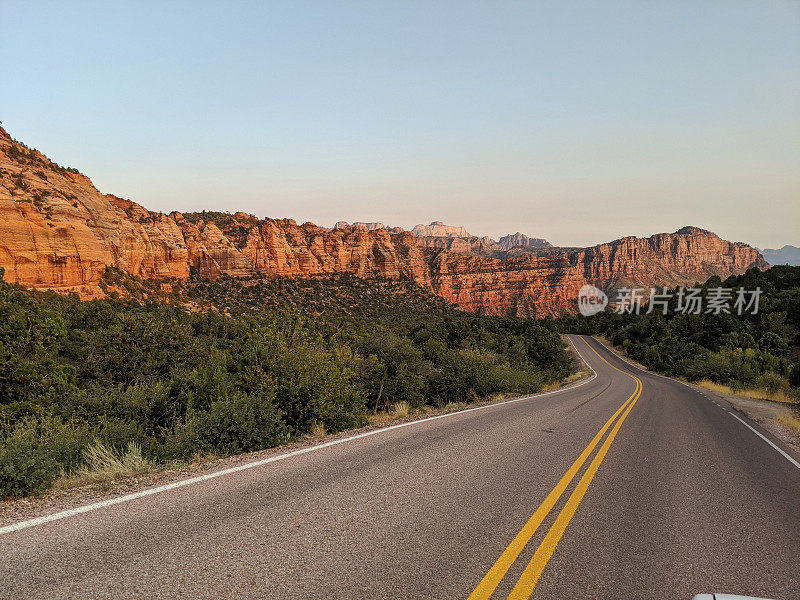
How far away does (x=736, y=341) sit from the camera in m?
38.8

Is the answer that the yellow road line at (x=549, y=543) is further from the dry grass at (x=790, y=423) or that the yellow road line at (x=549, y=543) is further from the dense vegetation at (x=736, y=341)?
the dense vegetation at (x=736, y=341)

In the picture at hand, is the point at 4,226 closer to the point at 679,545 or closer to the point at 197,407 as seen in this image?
the point at 197,407

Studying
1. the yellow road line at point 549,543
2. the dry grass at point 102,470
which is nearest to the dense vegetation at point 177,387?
the dry grass at point 102,470

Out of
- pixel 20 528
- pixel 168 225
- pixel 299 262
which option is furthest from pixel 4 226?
pixel 299 262

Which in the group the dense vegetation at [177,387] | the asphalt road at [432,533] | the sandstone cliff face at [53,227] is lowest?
the dense vegetation at [177,387]

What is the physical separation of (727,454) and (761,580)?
5749mm

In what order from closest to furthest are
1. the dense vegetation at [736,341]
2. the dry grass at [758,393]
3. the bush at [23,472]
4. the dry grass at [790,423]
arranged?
the bush at [23,472], the dry grass at [790,423], the dry grass at [758,393], the dense vegetation at [736,341]

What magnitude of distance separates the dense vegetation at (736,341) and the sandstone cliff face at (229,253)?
64.5m

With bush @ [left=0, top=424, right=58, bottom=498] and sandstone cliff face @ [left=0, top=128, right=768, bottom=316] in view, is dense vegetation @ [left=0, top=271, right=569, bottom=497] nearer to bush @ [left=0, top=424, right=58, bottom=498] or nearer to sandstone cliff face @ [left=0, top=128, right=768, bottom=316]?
bush @ [left=0, top=424, right=58, bottom=498]

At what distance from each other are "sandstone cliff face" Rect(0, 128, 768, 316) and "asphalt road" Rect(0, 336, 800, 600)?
54.1m

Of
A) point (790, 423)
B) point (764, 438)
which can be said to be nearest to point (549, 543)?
point (764, 438)

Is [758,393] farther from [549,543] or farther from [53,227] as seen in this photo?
[53,227]

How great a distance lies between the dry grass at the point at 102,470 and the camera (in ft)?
17.1

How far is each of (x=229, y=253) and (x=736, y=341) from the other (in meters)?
86.3
